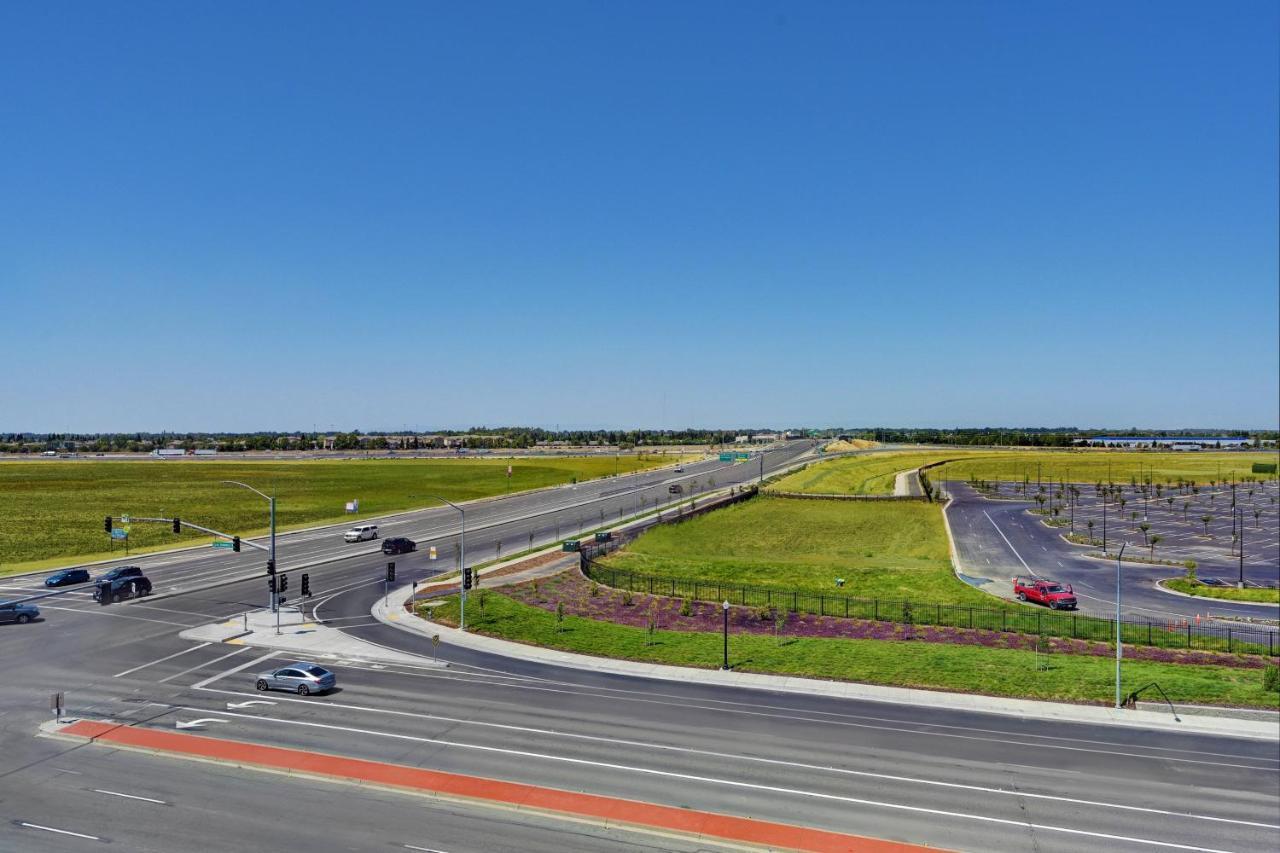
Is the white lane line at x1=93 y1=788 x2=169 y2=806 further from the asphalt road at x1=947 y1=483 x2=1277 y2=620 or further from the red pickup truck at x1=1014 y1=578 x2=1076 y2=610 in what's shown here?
the asphalt road at x1=947 y1=483 x2=1277 y2=620

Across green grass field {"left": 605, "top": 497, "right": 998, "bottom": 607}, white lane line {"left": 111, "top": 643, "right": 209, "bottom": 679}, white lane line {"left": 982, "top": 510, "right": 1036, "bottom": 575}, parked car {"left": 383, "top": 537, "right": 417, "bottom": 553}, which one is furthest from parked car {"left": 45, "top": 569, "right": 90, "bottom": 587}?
white lane line {"left": 982, "top": 510, "right": 1036, "bottom": 575}

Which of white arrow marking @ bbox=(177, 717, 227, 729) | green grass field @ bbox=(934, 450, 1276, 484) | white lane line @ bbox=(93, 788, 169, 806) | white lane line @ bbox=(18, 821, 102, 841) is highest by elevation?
green grass field @ bbox=(934, 450, 1276, 484)

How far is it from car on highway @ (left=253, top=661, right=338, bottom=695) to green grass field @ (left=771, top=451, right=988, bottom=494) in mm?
93458

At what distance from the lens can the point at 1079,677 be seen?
35.5 m

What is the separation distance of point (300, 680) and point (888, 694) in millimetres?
26731

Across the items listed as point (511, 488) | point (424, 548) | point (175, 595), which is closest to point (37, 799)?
point (175, 595)

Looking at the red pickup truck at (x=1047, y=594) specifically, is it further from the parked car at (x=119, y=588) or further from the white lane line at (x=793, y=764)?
the parked car at (x=119, y=588)

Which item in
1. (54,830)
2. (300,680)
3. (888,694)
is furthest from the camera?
(888,694)

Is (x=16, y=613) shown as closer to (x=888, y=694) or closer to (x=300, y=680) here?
(x=300, y=680)

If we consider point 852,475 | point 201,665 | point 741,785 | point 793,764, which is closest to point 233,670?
point 201,665

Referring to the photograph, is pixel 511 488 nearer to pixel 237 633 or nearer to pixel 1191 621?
pixel 237 633

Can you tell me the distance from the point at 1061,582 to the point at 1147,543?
28028 millimetres

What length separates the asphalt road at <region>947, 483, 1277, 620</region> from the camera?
50.5m

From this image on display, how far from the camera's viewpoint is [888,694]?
112 ft
